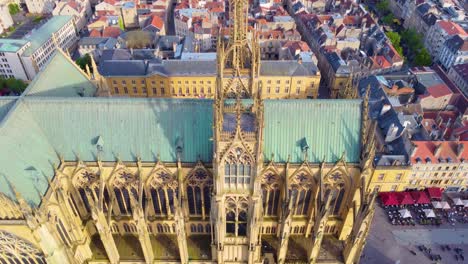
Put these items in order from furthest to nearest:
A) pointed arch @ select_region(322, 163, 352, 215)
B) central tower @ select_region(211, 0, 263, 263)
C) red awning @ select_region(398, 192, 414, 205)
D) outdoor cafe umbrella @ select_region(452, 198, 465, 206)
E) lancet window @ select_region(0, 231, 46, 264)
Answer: outdoor cafe umbrella @ select_region(452, 198, 465, 206) → red awning @ select_region(398, 192, 414, 205) → pointed arch @ select_region(322, 163, 352, 215) → lancet window @ select_region(0, 231, 46, 264) → central tower @ select_region(211, 0, 263, 263)

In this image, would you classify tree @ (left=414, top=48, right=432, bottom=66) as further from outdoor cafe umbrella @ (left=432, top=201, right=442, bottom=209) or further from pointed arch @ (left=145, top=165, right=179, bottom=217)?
pointed arch @ (left=145, top=165, right=179, bottom=217)

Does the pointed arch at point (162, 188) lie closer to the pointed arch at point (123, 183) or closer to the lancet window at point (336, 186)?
the pointed arch at point (123, 183)

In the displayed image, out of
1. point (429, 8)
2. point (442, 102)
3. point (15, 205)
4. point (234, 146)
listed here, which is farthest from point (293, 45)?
point (15, 205)

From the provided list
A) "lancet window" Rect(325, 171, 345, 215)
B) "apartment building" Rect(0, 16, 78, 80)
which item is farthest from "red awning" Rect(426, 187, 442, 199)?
"apartment building" Rect(0, 16, 78, 80)

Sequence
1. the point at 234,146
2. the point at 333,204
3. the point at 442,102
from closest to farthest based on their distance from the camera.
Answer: the point at 234,146, the point at 333,204, the point at 442,102

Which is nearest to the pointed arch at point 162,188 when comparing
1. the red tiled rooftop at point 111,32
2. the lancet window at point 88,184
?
the lancet window at point 88,184

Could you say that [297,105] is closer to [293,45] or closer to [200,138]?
[200,138]
